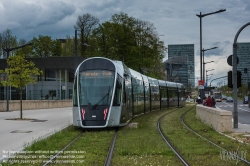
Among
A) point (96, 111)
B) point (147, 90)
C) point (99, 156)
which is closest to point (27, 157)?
point (99, 156)

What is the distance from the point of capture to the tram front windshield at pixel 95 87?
64.4 feet

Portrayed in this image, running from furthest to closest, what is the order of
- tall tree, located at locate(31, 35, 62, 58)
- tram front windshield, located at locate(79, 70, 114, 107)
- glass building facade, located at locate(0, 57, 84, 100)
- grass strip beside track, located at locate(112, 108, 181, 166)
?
tall tree, located at locate(31, 35, 62, 58) < glass building facade, located at locate(0, 57, 84, 100) < tram front windshield, located at locate(79, 70, 114, 107) < grass strip beside track, located at locate(112, 108, 181, 166)

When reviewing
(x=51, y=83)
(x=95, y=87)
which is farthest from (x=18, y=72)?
(x=51, y=83)

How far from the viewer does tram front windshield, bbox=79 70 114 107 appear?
773 inches

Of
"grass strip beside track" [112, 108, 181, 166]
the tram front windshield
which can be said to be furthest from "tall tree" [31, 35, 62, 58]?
"grass strip beside track" [112, 108, 181, 166]

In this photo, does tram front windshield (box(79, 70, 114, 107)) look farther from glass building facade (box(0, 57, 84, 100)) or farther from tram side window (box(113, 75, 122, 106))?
glass building facade (box(0, 57, 84, 100))

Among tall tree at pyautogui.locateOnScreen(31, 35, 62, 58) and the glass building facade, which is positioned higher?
tall tree at pyautogui.locateOnScreen(31, 35, 62, 58)

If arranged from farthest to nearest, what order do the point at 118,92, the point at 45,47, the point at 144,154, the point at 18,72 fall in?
1. the point at 45,47
2. the point at 18,72
3. the point at 118,92
4. the point at 144,154

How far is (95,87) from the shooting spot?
19.9m

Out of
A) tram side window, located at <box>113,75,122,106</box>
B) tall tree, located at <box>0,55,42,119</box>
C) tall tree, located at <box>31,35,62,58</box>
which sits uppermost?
tall tree, located at <box>31,35,62,58</box>

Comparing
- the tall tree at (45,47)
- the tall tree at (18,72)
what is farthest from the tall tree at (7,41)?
the tall tree at (18,72)

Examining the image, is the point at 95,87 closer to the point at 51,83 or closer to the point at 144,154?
the point at 144,154

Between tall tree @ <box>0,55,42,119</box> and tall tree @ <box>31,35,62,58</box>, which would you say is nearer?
tall tree @ <box>0,55,42,119</box>

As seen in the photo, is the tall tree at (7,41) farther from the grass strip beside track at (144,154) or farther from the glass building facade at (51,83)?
the grass strip beside track at (144,154)
